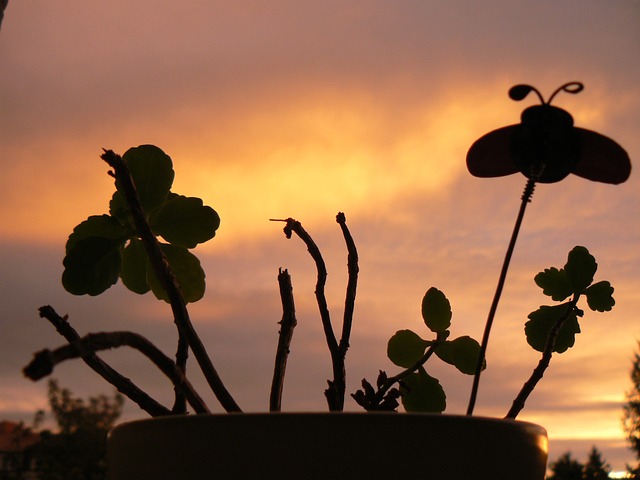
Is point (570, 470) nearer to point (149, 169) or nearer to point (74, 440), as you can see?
point (74, 440)

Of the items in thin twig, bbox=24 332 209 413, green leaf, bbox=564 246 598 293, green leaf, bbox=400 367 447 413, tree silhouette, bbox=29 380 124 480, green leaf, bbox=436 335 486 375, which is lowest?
thin twig, bbox=24 332 209 413

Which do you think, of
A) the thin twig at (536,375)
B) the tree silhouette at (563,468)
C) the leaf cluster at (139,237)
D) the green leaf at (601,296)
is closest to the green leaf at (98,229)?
the leaf cluster at (139,237)

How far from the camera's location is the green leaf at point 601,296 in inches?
25.4

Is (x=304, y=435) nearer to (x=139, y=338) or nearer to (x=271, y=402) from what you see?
(x=139, y=338)

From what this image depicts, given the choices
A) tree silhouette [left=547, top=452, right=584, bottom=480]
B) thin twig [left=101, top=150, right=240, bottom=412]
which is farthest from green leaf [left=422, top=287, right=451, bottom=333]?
tree silhouette [left=547, top=452, right=584, bottom=480]

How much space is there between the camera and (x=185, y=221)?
1.73 feet

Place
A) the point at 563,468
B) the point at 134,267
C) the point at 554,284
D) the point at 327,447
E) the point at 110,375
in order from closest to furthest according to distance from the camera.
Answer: the point at 327,447
the point at 110,375
the point at 134,267
the point at 554,284
the point at 563,468

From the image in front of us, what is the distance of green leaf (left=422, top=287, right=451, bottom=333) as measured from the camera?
60cm

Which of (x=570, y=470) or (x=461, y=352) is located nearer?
(x=461, y=352)


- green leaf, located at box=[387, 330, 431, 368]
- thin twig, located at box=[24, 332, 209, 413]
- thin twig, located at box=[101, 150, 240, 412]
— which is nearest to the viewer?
thin twig, located at box=[24, 332, 209, 413]

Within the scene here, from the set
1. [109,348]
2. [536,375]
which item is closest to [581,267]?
[536,375]

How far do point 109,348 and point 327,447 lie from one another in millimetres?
106

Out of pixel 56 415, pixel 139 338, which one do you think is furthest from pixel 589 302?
pixel 56 415

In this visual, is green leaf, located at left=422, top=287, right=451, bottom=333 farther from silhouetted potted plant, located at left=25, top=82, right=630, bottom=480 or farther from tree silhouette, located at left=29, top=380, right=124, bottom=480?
tree silhouette, located at left=29, top=380, right=124, bottom=480
